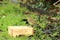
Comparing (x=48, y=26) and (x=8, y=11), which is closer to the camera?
(x=48, y=26)

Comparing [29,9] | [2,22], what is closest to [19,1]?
[29,9]

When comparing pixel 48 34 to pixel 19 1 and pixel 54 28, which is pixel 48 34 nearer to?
pixel 54 28

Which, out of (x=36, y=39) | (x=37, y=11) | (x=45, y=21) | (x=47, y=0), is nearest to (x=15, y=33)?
(x=36, y=39)

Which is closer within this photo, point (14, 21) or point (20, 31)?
point (20, 31)

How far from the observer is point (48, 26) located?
559 centimetres

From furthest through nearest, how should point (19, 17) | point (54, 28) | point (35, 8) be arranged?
point (35, 8)
point (19, 17)
point (54, 28)

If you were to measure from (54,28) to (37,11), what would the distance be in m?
2.04

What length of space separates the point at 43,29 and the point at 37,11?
199 cm

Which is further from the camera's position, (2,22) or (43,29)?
(2,22)

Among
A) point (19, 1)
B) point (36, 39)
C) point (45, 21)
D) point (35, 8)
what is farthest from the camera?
point (19, 1)

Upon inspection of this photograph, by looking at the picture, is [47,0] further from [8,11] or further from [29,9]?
[8,11]

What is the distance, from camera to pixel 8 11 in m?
7.70

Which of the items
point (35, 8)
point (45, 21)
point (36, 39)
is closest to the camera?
point (36, 39)

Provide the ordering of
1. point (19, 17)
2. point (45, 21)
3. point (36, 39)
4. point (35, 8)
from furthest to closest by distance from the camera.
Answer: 1. point (35, 8)
2. point (19, 17)
3. point (45, 21)
4. point (36, 39)
